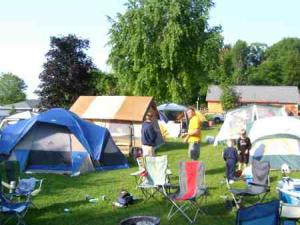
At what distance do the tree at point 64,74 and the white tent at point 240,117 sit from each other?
1421 centimetres

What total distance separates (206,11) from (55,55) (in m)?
11.0

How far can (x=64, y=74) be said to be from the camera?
32562mm

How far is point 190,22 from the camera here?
3256cm

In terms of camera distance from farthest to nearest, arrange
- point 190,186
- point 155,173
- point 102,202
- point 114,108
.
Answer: point 114,108 → point 102,202 → point 155,173 → point 190,186

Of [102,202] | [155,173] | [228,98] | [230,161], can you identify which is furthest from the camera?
[228,98]

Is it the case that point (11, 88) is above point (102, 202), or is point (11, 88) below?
above

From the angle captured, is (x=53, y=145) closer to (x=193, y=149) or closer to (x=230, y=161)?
(x=193, y=149)

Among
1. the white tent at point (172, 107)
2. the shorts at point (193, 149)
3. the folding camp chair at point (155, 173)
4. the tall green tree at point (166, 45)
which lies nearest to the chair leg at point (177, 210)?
the folding camp chair at point (155, 173)

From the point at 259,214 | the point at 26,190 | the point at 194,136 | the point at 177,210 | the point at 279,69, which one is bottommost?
the point at 177,210

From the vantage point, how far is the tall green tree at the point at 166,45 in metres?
32.1

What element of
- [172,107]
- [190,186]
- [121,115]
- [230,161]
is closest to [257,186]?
[190,186]

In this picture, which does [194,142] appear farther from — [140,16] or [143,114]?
[140,16]

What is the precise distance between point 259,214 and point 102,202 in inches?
181

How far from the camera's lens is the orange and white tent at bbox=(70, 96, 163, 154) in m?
17.1
